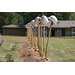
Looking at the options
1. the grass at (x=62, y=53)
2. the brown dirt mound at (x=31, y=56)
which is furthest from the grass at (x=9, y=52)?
the grass at (x=62, y=53)

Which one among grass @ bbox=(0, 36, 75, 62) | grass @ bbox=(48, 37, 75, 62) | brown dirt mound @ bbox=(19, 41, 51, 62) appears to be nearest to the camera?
brown dirt mound @ bbox=(19, 41, 51, 62)

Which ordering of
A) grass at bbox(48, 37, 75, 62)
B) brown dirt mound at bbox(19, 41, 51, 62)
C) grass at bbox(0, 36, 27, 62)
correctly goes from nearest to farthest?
1. brown dirt mound at bbox(19, 41, 51, 62)
2. grass at bbox(48, 37, 75, 62)
3. grass at bbox(0, 36, 27, 62)

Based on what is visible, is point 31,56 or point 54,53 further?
point 54,53

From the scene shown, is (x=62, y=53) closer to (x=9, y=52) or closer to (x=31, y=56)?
(x=31, y=56)

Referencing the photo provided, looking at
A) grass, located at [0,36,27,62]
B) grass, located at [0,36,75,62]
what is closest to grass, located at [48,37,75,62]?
grass, located at [0,36,75,62]

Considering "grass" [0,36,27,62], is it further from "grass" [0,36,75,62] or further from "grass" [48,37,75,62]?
"grass" [48,37,75,62]

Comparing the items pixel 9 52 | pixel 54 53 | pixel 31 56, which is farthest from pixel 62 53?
pixel 9 52

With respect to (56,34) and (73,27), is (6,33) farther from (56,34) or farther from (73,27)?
(73,27)

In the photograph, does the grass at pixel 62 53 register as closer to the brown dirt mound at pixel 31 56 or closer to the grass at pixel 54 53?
the grass at pixel 54 53

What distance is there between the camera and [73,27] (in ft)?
72.1

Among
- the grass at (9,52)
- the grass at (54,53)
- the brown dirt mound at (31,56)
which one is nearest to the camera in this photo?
the brown dirt mound at (31,56)

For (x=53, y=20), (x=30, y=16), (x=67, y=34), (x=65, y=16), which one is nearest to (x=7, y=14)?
(x=30, y=16)

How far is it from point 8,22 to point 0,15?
3014 millimetres

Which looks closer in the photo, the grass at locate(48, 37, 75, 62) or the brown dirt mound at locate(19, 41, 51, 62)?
the brown dirt mound at locate(19, 41, 51, 62)
